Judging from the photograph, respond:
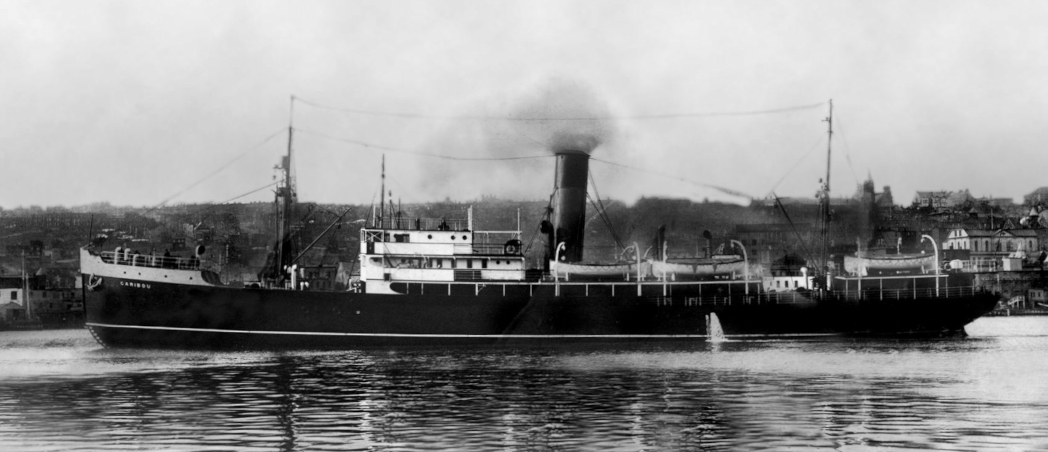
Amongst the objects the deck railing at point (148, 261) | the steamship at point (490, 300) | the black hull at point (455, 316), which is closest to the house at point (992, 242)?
the steamship at point (490, 300)

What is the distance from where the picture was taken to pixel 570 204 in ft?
153

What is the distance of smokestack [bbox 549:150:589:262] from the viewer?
153 feet

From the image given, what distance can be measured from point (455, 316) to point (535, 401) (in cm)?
1879

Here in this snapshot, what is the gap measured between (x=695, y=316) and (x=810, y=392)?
750 inches

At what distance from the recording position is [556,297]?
4297 centimetres

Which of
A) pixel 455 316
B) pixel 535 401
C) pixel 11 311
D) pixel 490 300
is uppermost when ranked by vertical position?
pixel 490 300

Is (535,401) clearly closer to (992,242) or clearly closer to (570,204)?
(570,204)

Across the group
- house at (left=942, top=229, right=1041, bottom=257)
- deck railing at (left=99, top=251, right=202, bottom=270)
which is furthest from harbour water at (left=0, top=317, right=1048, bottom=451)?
house at (left=942, top=229, right=1041, bottom=257)

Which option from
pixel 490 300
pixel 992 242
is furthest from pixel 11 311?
pixel 992 242

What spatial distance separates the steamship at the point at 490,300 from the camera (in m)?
41.5

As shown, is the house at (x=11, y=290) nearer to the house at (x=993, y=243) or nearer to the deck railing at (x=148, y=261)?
the deck railing at (x=148, y=261)

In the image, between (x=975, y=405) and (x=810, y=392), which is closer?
(x=975, y=405)

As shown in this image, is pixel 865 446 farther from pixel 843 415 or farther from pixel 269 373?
pixel 269 373

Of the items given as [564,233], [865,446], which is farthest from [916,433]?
[564,233]
